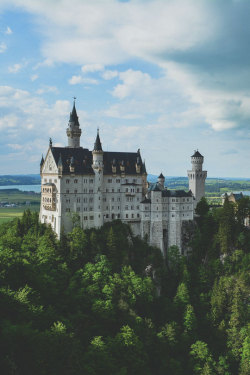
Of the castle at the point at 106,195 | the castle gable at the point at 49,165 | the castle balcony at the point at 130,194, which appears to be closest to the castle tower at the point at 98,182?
the castle at the point at 106,195

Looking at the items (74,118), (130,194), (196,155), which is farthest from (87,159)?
(196,155)

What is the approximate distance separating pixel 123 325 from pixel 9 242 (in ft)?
88.4

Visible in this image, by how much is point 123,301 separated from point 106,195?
2640cm

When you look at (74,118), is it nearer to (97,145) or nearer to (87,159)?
(97,145)

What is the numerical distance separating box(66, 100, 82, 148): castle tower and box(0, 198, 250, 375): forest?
20307mm

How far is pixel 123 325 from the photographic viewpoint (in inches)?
2736

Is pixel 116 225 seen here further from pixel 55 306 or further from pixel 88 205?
pixel 55 306

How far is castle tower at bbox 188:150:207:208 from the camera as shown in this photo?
338 ft

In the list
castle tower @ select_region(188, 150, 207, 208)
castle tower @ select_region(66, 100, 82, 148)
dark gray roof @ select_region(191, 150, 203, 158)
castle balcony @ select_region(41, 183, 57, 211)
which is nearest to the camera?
castle balcony @ select_region(41, 183, 57, 211)

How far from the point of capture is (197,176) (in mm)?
103188

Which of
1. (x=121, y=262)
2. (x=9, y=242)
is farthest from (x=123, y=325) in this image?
(x=9, y=242)

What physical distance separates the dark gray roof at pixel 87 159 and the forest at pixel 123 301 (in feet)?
43.1

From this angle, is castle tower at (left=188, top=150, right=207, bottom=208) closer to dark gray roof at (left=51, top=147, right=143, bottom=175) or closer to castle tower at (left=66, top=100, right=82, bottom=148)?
dark gray roof at (left=51, top=147, right=143, bottom=175)

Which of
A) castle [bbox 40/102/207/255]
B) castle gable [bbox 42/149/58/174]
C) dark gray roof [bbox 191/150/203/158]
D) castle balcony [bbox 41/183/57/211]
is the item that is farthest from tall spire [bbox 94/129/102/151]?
dark gray roof [bbox 191/150/203/158]
